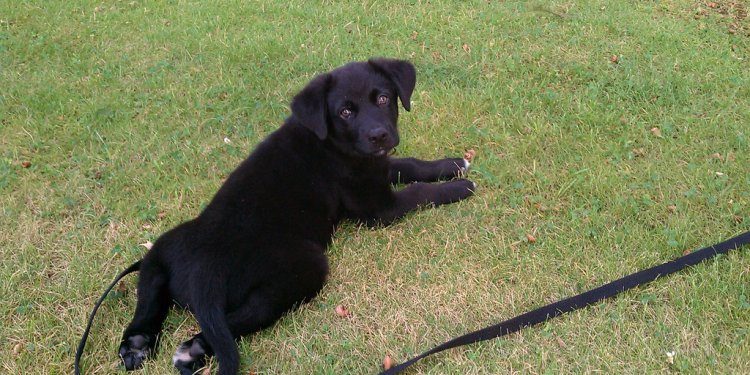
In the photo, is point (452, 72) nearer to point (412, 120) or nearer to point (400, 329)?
point (412, 120)

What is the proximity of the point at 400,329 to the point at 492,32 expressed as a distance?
372cm

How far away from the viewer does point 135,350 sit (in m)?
2.78

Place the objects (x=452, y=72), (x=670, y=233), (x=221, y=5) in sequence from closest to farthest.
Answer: (x=670, y=233) < (x=452, y=72) < (x=221, y=5)

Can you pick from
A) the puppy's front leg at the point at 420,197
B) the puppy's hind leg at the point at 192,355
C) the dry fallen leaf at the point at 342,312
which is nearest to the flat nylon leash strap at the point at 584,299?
the dry fallen leaf at the point at 342,312

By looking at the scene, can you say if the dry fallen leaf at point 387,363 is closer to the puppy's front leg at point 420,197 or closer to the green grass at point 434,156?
the green grass at point 434,156

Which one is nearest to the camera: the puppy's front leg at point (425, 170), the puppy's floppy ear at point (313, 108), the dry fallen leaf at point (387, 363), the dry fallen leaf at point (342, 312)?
the dry fallen leaf at point (387, 363)

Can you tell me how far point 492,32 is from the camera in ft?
19.0

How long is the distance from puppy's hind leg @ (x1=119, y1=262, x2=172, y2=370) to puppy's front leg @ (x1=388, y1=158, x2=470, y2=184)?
163cm

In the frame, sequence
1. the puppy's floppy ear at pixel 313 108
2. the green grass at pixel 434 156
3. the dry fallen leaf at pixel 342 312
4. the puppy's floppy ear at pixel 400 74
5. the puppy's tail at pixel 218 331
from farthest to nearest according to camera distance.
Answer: the puppy's floppy ear at pixel 400 74, the puppy's floppy ear at pixel 313 108, the dry fallen leaf at pixel 342 312, the green grass at pixel 434 156, the puppy's tail at pixel 218 331

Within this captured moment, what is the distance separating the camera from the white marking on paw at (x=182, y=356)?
8.92 ft

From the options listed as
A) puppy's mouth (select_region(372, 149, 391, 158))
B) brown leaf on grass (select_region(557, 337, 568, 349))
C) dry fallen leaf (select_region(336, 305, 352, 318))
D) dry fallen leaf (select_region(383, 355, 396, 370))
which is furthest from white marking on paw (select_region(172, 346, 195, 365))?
brown leaf on grass (select_region(557, 337, 568, 349))

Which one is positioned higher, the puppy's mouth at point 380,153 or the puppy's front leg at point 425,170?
the puppy's mouth at point 380,153

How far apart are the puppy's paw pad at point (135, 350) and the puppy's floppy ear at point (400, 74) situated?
6.01ft

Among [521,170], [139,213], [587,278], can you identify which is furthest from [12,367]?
[521,170]
